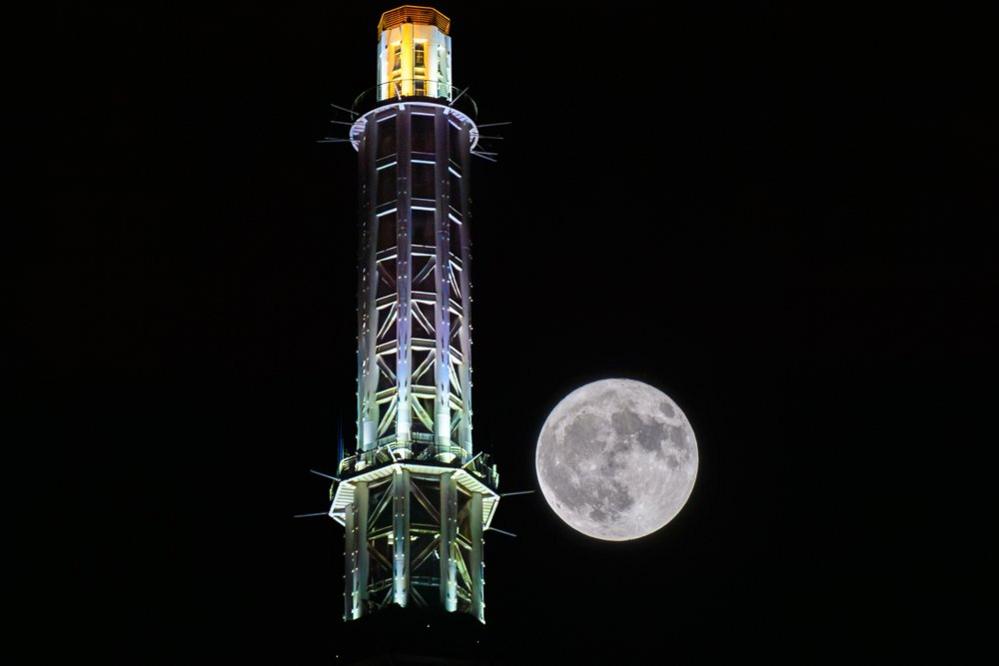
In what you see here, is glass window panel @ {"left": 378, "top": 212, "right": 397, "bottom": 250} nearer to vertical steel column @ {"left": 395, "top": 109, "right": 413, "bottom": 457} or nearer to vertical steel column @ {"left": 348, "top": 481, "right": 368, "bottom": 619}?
vertical steel column @ {"left": 395, "top": 109, "right": 413, "bottom": 457}

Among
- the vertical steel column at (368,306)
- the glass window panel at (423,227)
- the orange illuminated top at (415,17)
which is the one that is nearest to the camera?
the vertical steel column at (368,306)

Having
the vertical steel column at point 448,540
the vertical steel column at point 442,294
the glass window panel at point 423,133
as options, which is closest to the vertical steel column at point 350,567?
the vertical steel column at point 448,540

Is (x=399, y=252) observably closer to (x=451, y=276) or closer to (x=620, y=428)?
(x=451, y=276)

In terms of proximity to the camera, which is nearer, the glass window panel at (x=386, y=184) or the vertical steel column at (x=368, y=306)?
the vertical steel column at (x=368, y=306)

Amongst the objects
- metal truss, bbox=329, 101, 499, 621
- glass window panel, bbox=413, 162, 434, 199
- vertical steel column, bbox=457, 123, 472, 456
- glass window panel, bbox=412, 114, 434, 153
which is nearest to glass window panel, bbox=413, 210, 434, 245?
metal truss, bbox=329, 101, 499, 621

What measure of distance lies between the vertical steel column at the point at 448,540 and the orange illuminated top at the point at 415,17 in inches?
786

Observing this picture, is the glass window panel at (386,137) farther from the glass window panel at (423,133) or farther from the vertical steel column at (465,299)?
the vertical steel column at (465,299)

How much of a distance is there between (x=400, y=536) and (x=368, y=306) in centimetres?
960

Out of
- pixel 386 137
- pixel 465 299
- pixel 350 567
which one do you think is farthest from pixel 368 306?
pixel 350 567

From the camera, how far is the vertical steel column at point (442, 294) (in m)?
87.1

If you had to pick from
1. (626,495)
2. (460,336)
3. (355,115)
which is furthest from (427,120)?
(626,495)

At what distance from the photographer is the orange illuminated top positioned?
97062mm

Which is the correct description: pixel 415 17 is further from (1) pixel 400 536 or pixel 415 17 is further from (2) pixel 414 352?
(1) pixel 400 536

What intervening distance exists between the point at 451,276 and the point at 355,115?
8278 millimetres
